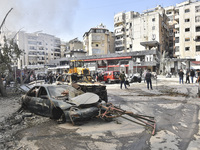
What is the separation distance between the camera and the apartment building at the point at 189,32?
45.8 meters

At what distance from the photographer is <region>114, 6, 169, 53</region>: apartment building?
53812mm

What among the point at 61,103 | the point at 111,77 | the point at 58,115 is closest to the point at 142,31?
the point at 111,77

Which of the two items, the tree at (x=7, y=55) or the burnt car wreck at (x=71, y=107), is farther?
the tree at (x=7, y=55)

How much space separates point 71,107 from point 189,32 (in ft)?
165

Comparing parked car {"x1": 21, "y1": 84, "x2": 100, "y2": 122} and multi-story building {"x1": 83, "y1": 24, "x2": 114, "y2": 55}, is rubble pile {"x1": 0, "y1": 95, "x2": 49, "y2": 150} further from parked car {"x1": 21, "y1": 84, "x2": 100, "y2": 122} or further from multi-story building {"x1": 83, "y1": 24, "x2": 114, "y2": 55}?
multi-story building {"x1": 83, "y1": 24, "x2": 114, "y2": 55}

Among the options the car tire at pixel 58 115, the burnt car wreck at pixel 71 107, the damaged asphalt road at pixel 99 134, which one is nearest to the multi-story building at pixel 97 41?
the burnt car wreck at pixel 71 107

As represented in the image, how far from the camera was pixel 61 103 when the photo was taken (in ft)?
17.5

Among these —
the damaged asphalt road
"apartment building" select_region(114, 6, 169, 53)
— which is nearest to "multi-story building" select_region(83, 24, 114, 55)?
"apartment building" select_region(114, 6, 169, 53)

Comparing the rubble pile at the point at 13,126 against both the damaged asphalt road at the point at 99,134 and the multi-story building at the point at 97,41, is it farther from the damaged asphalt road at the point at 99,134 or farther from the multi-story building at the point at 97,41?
the multi-story building at the point at 97,41

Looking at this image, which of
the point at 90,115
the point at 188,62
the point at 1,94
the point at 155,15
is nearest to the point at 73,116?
the point at 90,115

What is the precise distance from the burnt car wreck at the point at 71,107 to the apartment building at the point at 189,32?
4613cm

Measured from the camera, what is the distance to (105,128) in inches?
193

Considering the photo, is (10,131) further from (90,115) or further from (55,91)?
(90,115)

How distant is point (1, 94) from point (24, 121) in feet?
24.2
